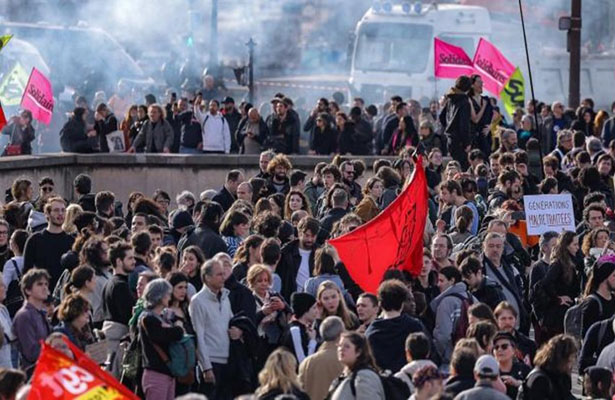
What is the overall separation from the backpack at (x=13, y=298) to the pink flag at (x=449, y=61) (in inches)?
539

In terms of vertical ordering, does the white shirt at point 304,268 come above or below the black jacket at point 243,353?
above

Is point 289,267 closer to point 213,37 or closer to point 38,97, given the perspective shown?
point 38,97

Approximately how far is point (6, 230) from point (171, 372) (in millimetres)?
3560

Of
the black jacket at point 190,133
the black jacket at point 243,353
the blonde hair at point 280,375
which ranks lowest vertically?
the black jacket at point 243,353

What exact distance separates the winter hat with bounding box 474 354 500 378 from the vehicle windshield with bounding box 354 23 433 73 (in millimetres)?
24985

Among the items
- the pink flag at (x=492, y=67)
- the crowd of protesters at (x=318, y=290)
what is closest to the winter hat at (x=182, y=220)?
the crowd of protesters at (x=318, y=290)

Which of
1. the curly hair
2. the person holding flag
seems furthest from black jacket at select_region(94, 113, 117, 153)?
the curly hair

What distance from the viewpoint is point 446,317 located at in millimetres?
13047

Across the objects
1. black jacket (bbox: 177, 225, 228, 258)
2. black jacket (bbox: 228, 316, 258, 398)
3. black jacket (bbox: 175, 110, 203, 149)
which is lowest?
black jacket (bbox: 228, 316, 258, 398)

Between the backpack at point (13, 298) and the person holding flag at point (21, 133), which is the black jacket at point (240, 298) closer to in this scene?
the backpack at point (13, 298)

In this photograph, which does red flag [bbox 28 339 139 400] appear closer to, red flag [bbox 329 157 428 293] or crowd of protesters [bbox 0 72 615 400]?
crowd of protesters [bbox 0 72 615 400]

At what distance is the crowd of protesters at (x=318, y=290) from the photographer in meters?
Answer: 11.0

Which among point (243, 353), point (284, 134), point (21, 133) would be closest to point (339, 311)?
point (243, 353)

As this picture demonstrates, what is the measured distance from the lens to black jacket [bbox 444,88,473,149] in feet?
69.6
